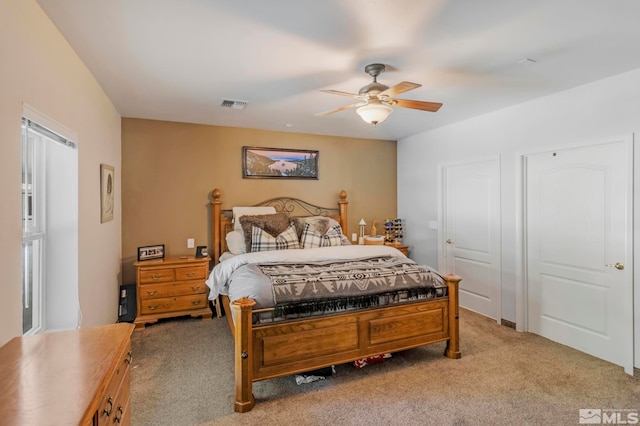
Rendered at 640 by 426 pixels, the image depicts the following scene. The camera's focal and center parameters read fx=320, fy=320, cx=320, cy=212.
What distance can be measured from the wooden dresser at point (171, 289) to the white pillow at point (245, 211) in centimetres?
58

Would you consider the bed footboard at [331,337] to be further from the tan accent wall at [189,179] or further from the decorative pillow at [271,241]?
the tan accent wall at [189,179]

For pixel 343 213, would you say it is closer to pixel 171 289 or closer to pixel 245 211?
pixel 245 211

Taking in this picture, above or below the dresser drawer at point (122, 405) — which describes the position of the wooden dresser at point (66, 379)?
above

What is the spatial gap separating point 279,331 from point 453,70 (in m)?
2.54

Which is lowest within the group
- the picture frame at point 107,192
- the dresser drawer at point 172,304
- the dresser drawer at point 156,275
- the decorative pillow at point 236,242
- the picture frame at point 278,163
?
the dresser drawer at point 172,304

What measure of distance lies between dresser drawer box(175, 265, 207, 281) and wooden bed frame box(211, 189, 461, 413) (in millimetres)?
1576

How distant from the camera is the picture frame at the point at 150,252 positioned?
Result: 3927mm

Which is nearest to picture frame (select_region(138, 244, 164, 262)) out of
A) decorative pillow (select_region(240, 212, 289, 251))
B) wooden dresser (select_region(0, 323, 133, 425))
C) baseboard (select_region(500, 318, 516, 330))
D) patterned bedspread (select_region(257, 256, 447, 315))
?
decorative pillow (select_region(240, 212, 289, 251))

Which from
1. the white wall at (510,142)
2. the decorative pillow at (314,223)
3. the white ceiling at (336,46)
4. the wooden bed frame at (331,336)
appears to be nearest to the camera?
the white ceiling at (336,46)

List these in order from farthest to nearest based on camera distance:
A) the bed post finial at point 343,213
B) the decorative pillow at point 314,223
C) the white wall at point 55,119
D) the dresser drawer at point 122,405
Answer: the bed post finial at point 343,213 → the decorative pillow at point 314,223 → the white wall at point 55,119 → the dresser drawer at point 122,405

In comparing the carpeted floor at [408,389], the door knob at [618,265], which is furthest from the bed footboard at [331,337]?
the door knob at [618,265]

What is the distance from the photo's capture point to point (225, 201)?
4543 mm

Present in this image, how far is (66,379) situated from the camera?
1.04m

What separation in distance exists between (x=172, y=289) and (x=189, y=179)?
1474 mm
